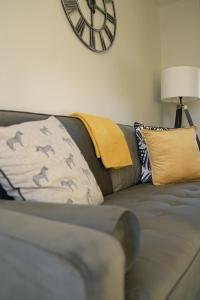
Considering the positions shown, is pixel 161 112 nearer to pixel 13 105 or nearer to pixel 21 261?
pixel 13 105

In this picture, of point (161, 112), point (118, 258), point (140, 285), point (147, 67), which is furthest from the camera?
point (161, 112)

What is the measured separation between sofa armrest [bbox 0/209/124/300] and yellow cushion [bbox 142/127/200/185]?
136 cm

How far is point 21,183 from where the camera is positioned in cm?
92

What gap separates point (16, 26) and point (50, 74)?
32cm

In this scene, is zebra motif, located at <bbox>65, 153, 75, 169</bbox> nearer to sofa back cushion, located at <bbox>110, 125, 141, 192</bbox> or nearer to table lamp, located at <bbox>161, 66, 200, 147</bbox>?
sofa back cushion, located at <bbox>110, 125, 141, 192</bbox>

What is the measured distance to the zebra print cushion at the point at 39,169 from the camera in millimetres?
917

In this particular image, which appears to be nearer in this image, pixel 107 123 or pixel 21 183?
pixel 21 183

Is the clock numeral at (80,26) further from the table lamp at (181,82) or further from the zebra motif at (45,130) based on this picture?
the zebra motif at (45,130)

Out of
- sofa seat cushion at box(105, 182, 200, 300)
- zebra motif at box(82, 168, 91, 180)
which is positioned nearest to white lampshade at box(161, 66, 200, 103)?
sofa seat cushion at box(105, 182, 200, 300)

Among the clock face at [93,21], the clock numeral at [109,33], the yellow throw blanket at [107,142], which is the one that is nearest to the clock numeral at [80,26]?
the clock face at [93,21]

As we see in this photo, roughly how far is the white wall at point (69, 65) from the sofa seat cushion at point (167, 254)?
839 mm

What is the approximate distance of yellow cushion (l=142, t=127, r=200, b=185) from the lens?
1.73 meters

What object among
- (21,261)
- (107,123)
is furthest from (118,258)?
(107,123)

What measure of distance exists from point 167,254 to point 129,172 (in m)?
1.11
